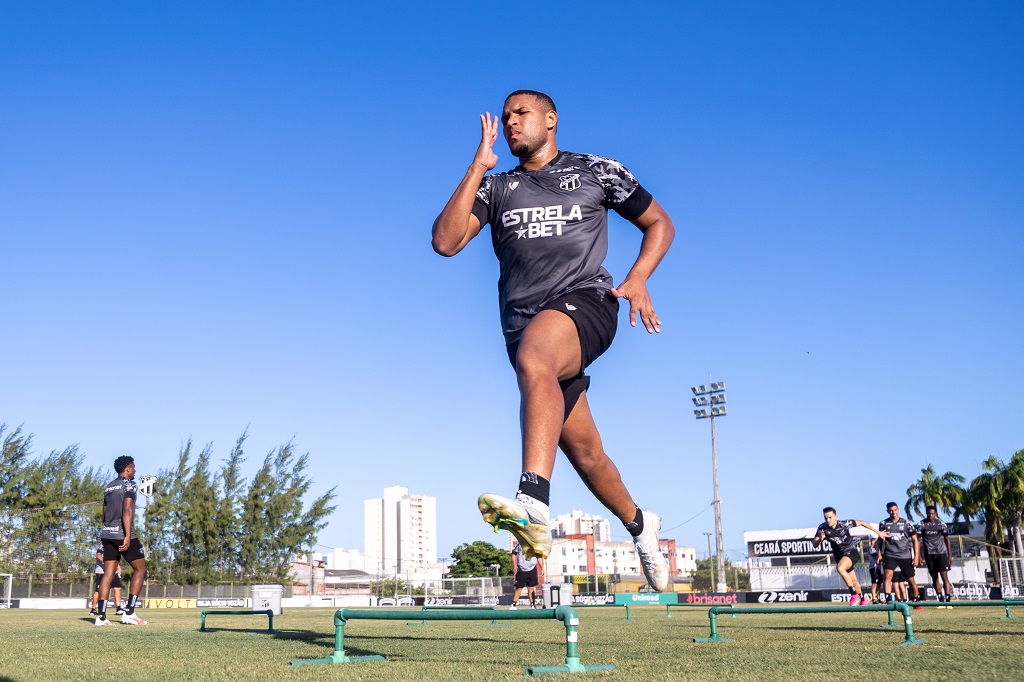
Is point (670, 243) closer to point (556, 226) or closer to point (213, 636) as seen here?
point (556, 226)

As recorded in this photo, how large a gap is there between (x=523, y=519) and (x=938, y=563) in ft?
56.1

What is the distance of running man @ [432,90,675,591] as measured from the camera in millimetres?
3840

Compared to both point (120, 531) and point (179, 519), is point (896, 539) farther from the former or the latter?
point (179, 519)

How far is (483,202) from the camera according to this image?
4.45 metres

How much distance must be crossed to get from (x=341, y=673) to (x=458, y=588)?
3895cm

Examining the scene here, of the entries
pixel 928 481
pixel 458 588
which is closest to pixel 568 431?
pixel 458 588

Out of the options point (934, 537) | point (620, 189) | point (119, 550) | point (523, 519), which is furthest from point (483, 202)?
point (934, 537)

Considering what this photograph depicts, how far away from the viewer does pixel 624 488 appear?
4.61 meters

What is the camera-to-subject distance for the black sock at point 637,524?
15.2 ft

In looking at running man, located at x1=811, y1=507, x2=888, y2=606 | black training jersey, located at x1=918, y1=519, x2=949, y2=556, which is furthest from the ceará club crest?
black training jersey, located at x1=918, y1=519, x2=949, y2=556

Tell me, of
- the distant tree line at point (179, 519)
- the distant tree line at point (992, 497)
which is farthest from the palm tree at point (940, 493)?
the distant tree line at point (179, 519)

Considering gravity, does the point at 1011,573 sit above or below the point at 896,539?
below

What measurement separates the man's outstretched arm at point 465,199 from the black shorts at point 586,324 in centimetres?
58

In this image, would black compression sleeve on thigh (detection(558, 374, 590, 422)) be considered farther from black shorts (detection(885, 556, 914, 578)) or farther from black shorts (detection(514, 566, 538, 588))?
black shorts (detection(885, 556, 914, 578))
